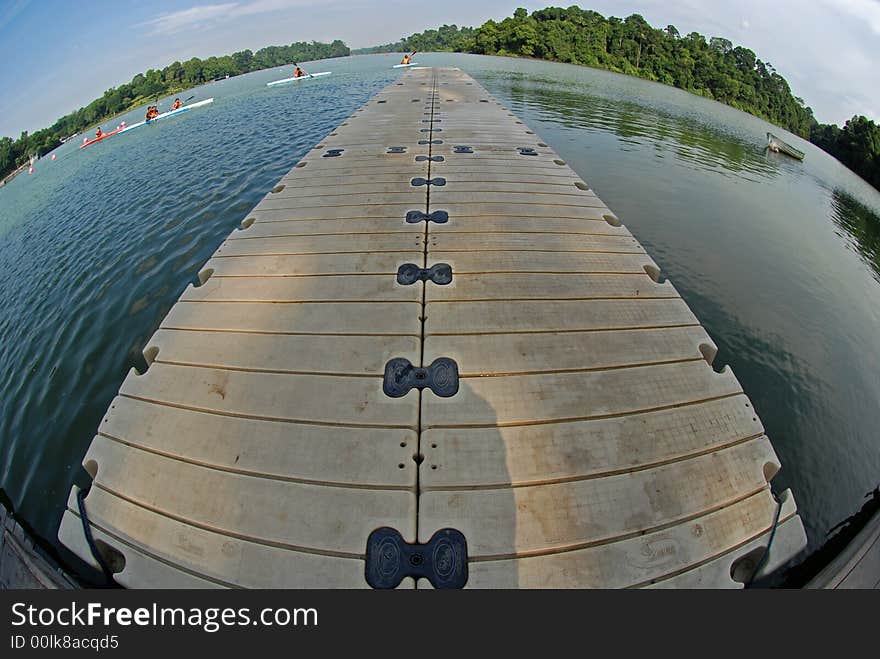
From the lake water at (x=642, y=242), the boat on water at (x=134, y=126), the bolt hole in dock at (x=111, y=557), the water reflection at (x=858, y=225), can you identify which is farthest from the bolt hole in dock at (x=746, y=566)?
the boat on water at (x=134, y=126)

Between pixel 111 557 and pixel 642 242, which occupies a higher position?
pixel 642 242

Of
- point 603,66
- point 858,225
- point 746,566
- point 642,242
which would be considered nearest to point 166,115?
point 642,242

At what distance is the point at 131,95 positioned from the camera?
51.6 meters

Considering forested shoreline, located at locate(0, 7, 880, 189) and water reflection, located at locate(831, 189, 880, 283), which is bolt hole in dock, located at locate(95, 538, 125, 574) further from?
forested shoreline, located at locate(0, 7, 880, 189)

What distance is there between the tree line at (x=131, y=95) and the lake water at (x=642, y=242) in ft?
78.7

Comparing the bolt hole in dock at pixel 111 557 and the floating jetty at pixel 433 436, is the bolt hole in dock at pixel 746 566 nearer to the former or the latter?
the floating jetty at pixel 433 436

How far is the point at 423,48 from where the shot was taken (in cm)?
8844

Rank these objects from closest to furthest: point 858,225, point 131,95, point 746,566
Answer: point 746,566 → point 858,225 → point 131,95

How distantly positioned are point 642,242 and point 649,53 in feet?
202

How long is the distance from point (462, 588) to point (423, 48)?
11450 cm

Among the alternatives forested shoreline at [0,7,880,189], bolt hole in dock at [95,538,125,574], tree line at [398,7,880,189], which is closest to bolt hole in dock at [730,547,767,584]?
bolt hole in dock at [95,538,125,574]

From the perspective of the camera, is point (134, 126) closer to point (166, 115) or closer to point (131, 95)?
point (166, 115)

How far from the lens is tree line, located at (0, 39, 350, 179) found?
103 ft

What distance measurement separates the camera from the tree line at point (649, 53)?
137 ft
